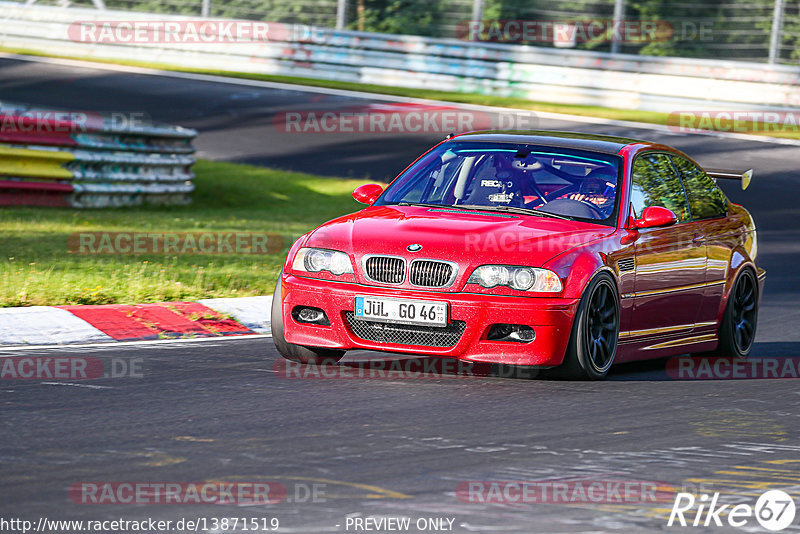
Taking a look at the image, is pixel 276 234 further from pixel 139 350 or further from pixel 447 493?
pixel 447 493

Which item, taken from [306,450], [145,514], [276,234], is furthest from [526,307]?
[276,234]

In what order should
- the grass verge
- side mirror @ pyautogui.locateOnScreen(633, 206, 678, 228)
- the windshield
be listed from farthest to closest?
the grass verge < the windshield < side mirror @ pyautogui.locateOnScreen(633, 206, 678, 228)

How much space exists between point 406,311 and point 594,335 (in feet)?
3.85

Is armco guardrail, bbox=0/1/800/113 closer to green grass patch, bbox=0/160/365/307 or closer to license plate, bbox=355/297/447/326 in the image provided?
green grass patch, bbox=0/160/365/307

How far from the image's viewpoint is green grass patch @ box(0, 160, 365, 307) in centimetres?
1055

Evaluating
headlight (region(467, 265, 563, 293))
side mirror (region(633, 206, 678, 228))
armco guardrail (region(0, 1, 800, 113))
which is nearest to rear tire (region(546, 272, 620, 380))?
headlight (region(467, 265, 563, 293))

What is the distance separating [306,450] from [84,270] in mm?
6212

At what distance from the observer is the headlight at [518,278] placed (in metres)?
7.57

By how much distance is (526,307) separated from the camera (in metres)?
7.55

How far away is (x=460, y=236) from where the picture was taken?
25.4 feet

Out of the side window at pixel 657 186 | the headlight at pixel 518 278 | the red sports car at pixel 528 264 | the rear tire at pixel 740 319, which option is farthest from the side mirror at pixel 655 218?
the rear tire at pixel 740 319

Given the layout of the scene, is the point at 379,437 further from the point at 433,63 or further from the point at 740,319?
the point at 433,63

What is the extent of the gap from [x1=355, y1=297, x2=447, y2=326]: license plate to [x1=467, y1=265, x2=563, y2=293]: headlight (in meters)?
0.25

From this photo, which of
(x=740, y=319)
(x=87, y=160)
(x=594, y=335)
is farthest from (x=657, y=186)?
(x=87, y=160)
